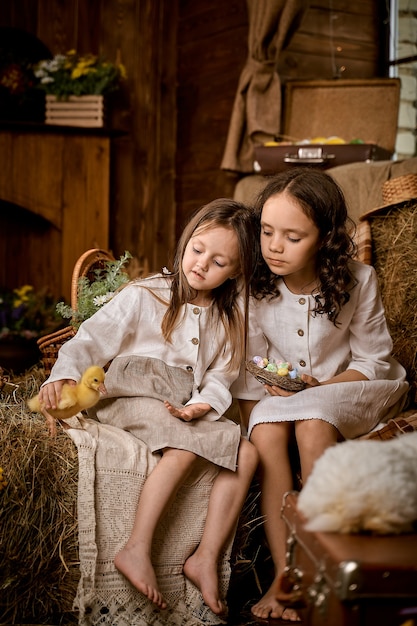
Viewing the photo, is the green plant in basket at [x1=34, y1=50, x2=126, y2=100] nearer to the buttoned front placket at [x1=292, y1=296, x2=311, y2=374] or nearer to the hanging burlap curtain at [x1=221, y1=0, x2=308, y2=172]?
the hanging burlap curtain at [x1=221, y1=0, x2=308, y2=172]

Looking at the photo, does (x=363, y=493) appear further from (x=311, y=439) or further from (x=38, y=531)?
(x=38, y=531)

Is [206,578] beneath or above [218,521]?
beneath

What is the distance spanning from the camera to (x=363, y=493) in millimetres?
1410

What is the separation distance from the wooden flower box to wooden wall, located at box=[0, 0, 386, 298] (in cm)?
40

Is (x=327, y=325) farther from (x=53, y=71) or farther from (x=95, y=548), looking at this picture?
(x=53, y=71)

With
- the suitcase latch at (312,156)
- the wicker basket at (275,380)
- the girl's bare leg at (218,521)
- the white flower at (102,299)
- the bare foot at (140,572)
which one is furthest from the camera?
the suitcase latch at (312,156)

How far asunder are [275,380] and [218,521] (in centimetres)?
42

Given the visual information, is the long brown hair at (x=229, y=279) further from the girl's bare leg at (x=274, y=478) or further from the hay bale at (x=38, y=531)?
the hay bale at (x=38, y=531)

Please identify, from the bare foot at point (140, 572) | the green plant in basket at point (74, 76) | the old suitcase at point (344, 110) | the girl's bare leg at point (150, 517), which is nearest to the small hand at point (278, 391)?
the girl's bare leg at point (150, 517)

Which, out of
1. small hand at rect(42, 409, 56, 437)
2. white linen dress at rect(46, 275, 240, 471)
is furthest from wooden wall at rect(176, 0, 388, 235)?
small hand at rect(42, 409, 56, 437)

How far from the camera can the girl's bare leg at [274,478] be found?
210cm

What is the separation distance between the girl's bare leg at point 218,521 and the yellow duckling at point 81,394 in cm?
41

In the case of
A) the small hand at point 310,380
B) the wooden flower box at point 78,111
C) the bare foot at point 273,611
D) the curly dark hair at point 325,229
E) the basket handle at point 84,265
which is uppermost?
the wooden flower box at point 78,111

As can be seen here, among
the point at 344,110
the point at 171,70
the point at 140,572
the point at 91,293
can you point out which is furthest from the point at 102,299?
the point at 171,70
